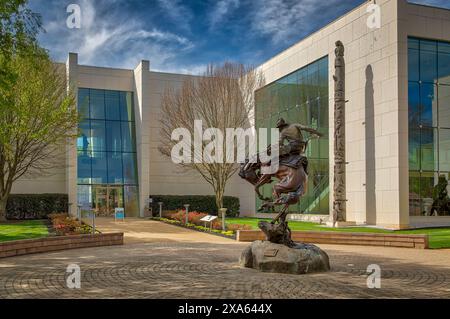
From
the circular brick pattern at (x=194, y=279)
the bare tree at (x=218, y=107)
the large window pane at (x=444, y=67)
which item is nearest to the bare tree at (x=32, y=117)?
the bare tree at (x=218, y=107)

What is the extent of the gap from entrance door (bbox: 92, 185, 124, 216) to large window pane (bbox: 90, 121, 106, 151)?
2.75m

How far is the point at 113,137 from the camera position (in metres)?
34.6

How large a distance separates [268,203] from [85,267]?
4.27 meters

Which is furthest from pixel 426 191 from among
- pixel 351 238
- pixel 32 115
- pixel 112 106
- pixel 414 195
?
pixel 112 106

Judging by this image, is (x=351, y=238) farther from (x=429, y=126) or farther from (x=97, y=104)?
(x=97, y=104)

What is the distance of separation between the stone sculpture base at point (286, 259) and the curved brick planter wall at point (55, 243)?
6323 millimetres

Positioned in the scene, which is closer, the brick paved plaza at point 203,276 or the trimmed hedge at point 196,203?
the brick paved plaza at point 203,276

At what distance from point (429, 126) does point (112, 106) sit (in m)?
21.4

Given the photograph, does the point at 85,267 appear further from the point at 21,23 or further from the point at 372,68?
the point at 372,68

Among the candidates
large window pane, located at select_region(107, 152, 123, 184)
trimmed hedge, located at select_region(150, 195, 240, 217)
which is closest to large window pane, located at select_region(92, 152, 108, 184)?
large window pane, located at select_region(107, 152, 123, 184)

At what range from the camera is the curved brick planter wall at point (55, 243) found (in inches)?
506

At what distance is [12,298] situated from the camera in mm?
7492

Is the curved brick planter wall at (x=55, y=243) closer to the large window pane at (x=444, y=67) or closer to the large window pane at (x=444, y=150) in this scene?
the large window pane at (x=444, y=150)
